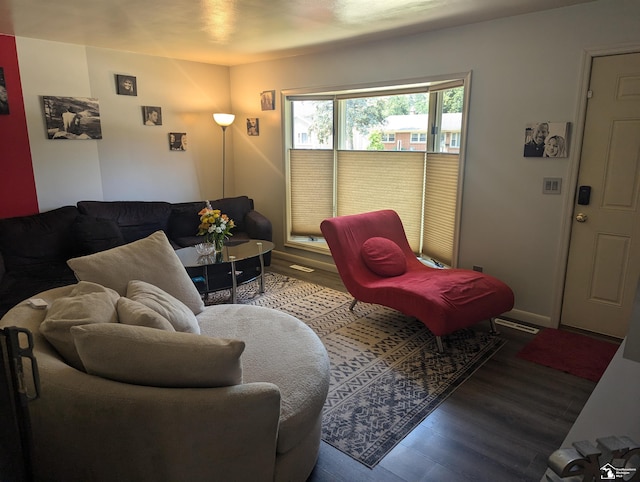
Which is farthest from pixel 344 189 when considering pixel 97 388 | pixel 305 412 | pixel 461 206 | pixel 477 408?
pixel 97 388

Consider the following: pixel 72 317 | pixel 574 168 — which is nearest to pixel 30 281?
pixel 72 317

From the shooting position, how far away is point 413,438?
2232 mm

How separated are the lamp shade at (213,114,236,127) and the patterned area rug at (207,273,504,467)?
2369 millimetres

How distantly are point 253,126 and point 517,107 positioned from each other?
3.34 metres

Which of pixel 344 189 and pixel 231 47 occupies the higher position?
pixel 231 47

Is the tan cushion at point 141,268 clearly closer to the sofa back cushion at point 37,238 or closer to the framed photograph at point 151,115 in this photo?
the sofa back cushion at point 37,238

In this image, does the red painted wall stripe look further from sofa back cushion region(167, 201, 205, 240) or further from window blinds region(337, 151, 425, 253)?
window blinds region(337, 151, 425, 253)

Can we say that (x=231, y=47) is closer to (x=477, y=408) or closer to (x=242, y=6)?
(x=242, y=6)

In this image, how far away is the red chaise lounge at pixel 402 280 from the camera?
9.97 ft

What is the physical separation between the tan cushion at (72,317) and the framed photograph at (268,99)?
4007 millimetres

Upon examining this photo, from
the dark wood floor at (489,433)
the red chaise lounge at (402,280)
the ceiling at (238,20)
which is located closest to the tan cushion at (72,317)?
the dark wood floor at (489,433)

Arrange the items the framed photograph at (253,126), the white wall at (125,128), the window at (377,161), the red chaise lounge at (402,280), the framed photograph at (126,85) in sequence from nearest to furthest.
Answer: the red chaise lounge at (402,280) → the window at (377,161) → the white wall at (125,128) → the framed photograph at (126,85) → the framed photograph at (253,126)

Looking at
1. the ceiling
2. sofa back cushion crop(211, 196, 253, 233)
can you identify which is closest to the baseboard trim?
the ceiling

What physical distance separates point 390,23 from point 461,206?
1.70 m
